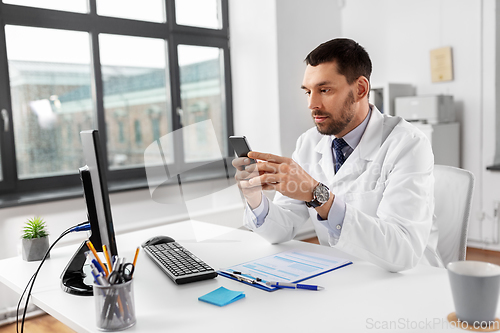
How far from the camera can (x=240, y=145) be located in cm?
116

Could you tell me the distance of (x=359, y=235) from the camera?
1.15m

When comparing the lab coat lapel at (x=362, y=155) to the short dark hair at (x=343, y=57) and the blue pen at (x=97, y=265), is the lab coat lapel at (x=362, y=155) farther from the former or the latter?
the blue pen at (x=97, y=265)

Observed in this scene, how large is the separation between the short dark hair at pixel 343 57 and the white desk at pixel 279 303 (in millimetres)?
594

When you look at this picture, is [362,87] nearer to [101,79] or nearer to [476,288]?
[476,288]

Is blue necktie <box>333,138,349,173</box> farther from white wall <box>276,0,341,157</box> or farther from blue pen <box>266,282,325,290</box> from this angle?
white wall <box>276,0,341,157</box>

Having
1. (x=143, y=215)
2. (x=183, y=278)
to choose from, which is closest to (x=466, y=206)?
(x=183, y=278)

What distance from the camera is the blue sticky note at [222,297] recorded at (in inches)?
37.0

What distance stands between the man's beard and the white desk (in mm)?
440

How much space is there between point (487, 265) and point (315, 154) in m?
0.96

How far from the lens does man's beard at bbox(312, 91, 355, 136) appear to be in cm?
148

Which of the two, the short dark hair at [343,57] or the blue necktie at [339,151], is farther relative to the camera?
the blue necktie at [339,151]

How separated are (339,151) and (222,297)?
31.9 inches

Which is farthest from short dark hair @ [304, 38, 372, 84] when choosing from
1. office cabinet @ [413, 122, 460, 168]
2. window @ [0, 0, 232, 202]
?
window @ [0, 0, 232, 202]

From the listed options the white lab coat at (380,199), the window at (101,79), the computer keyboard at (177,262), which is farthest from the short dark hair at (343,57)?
the window at (101,79)
